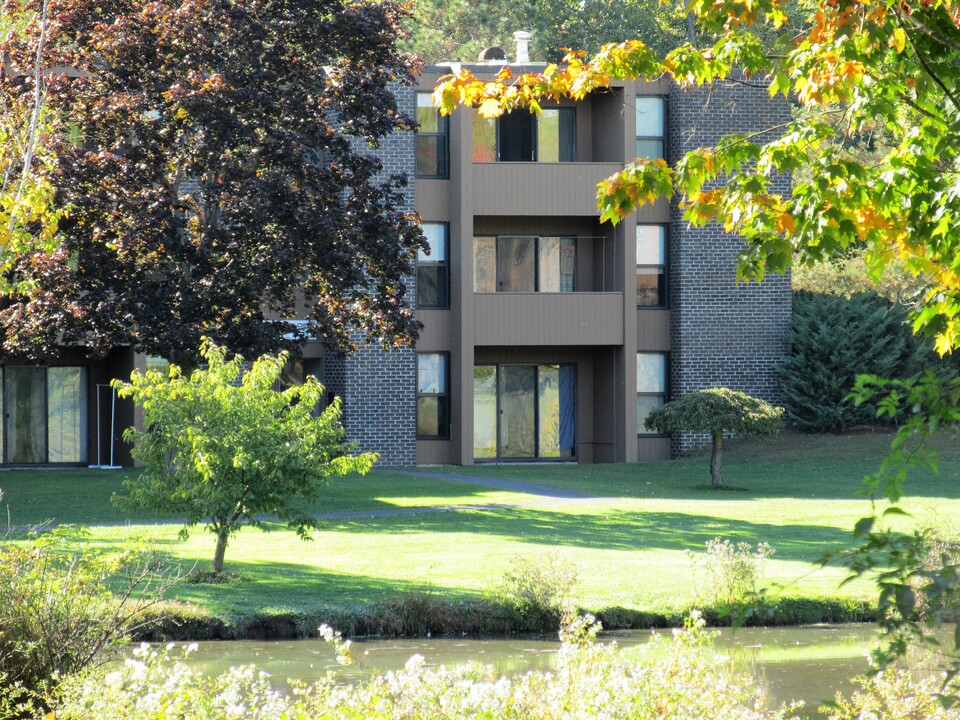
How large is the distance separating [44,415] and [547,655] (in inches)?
880

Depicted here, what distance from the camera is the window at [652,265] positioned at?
107 ft

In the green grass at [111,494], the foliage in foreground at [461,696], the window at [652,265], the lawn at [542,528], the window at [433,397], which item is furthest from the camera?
the window at [652,265]

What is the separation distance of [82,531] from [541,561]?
5879 mm

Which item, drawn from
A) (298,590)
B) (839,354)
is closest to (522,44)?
(839,354)

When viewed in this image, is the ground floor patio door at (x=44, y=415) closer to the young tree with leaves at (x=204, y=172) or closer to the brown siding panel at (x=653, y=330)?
the young tree with leaves at (x=204, y=172)

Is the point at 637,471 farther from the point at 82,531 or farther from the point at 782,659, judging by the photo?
the point at 82,531

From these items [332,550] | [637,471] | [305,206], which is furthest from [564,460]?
[332,550]

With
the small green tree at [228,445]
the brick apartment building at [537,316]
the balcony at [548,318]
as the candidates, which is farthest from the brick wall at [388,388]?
the small green tree at [228,445]

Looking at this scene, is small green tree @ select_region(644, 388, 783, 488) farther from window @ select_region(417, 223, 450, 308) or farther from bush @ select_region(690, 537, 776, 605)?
bush @ select_region(690, 537, 776, 605)

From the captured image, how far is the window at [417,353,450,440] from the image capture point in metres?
32.4

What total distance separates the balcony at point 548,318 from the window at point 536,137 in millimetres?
3568

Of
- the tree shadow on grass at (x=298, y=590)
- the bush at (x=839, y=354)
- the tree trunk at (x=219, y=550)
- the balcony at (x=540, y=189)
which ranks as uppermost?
the balcony at (x=540, y=189)

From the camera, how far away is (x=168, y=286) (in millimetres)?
21375

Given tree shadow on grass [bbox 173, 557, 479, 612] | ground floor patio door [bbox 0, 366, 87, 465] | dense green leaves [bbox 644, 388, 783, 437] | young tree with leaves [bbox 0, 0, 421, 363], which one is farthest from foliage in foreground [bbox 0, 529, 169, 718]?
ground floor patio door [bbox 0, 366, 87, 465]
